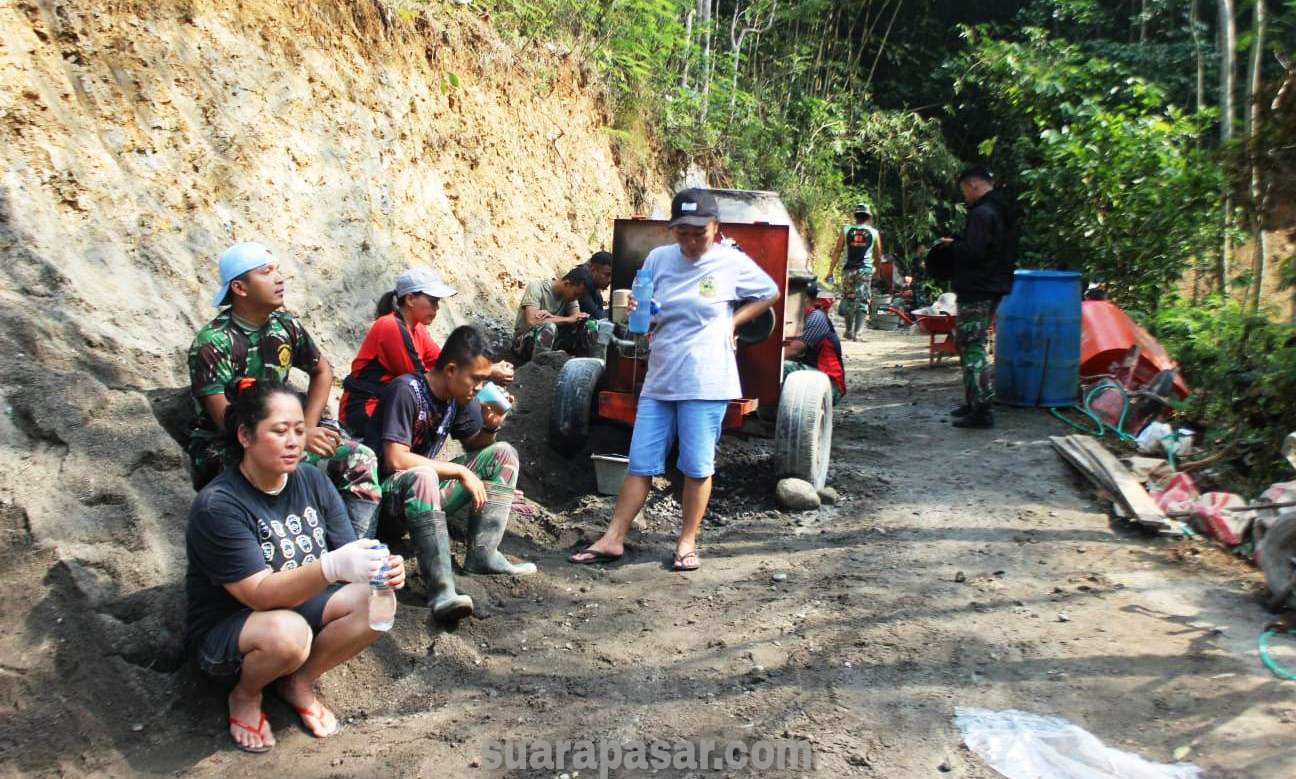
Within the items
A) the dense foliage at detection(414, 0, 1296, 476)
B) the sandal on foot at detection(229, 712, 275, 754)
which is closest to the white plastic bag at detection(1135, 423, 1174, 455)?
the dense foliage at detection(414, 0, 1296, 476)

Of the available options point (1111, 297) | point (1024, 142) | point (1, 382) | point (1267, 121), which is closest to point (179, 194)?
point (1, 382)

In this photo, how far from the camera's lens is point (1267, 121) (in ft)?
17.8

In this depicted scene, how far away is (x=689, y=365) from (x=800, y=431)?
1169 mm

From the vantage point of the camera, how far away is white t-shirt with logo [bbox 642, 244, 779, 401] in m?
5.11

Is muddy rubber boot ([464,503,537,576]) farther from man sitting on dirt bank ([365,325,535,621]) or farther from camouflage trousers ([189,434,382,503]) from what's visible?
camouflage trousers ([189,434,382,503])

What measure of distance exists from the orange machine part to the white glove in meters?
7.05

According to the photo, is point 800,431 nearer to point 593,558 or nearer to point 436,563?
point 593,558

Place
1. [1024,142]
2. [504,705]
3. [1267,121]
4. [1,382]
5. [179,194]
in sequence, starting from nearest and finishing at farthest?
[504,705] → [1,382] → [1267,121] → [179,194] → [1024,142]

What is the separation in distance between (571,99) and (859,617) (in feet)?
29.0

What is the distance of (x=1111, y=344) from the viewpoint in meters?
8.69

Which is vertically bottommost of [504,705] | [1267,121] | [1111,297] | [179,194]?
[504,705]

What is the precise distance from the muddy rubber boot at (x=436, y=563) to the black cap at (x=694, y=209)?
186 cm

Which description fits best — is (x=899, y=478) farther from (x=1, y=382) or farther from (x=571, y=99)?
(x=571, y=99)

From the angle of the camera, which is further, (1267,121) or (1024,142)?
(1024,142)
